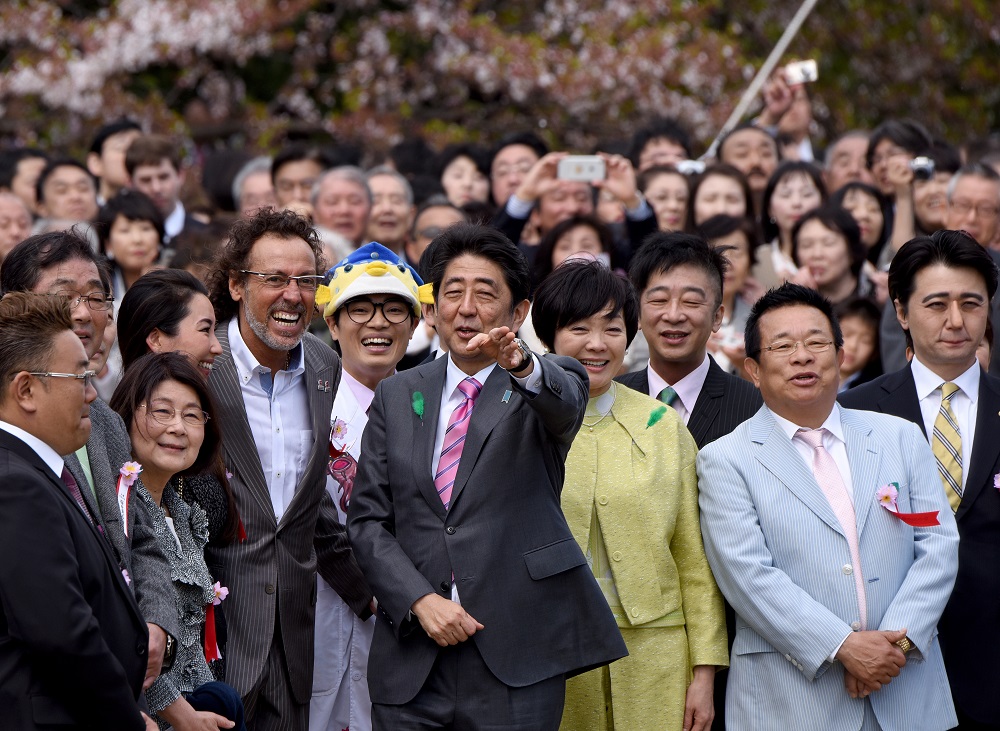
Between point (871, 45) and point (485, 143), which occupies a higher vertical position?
point (871, 45)

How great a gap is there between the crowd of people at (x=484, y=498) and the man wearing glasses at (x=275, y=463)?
12 millimetres

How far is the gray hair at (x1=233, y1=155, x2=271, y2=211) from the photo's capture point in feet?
28.4

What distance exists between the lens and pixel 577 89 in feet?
40.1

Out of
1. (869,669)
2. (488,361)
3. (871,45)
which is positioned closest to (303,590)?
(488,361)

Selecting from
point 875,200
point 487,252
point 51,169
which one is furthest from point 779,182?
point 51,169

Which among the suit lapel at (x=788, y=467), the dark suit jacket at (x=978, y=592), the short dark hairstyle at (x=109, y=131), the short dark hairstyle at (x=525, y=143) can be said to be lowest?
the dark suit jacket at (x=978, y=592)

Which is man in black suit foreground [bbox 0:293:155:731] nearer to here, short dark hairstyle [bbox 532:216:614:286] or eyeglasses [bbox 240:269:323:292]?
eyeglasses [bbox 240:269:323:292]

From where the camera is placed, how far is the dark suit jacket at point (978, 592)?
Result: 4.78 m

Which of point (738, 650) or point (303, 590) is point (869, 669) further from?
point (303, 590)

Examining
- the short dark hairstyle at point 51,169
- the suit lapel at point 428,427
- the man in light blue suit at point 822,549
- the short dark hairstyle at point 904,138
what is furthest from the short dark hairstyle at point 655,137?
the suit lapel at point 428,427

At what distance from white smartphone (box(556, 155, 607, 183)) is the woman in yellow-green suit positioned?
246cm

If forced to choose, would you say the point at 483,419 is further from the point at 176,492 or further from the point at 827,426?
the point at 827,426

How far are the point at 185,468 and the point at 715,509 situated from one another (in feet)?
5.78

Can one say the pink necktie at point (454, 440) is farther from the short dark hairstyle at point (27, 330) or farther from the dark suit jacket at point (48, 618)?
the short dark hairstyle at point (27, 330)
